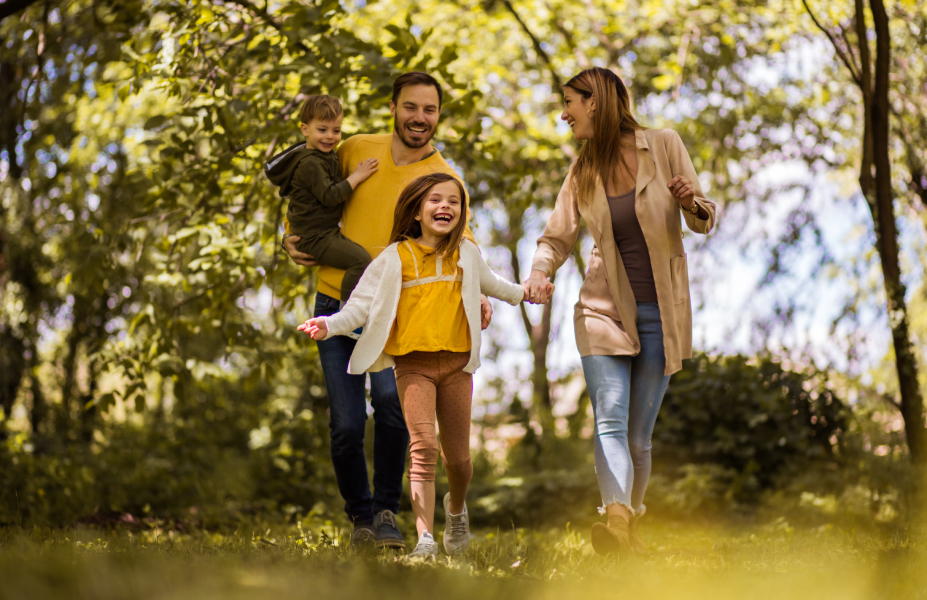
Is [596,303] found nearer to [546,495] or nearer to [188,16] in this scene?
[188,16]

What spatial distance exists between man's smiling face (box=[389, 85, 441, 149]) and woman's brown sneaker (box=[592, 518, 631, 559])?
186 cm

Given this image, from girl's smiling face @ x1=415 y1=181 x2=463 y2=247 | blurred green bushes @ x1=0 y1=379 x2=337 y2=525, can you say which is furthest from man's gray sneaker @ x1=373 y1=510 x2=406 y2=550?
blurred green bushes @ x1=0 y1=379 x2=337 y2=525

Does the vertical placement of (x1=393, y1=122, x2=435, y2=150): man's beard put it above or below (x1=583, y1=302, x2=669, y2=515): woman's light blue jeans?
above

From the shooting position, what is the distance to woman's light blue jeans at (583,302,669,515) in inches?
132

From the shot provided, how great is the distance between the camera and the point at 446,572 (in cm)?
255

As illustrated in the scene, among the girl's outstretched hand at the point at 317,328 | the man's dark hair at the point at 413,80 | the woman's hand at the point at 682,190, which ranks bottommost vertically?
the girl's outstretched hand at the point at 317,328

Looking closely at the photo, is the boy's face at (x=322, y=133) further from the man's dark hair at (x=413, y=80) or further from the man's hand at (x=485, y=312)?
the man's hand at (x=485, y=312)

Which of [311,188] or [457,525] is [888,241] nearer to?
[457,525]

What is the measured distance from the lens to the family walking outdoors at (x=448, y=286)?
3273 millimetres

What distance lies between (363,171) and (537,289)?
0.98 m

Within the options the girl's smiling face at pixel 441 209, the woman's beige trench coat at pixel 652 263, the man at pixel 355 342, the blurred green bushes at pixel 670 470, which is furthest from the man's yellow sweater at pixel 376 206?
the blurred green bushes at pixel 670 470

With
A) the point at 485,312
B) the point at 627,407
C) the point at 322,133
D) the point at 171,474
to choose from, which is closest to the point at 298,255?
the point at 322,133

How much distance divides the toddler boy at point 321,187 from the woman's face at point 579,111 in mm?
925

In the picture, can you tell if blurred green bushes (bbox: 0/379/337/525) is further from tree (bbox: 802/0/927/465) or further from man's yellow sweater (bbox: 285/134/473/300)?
tree (bbox: 802/0/927/465)
